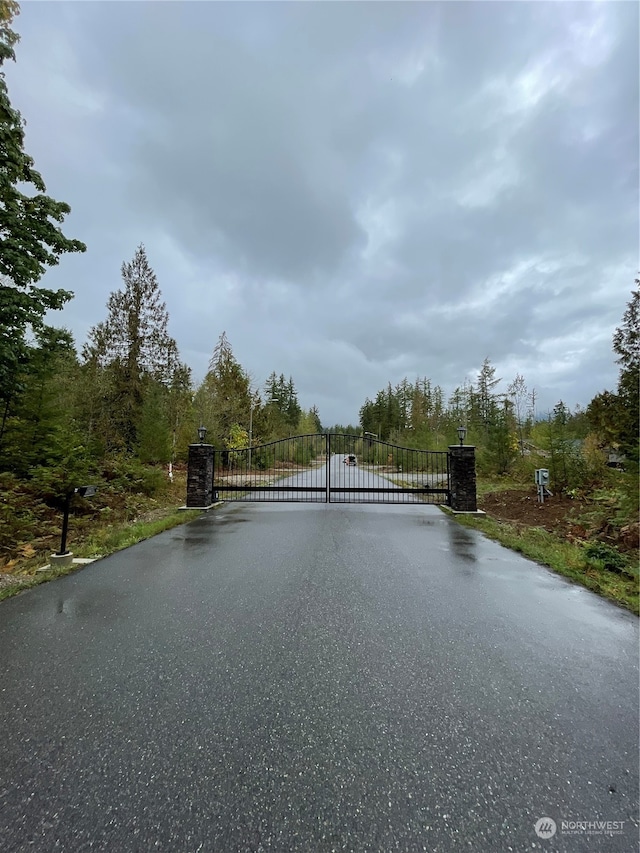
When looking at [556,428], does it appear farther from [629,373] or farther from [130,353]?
[130,353]

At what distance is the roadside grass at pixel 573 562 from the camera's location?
3992 millimetres

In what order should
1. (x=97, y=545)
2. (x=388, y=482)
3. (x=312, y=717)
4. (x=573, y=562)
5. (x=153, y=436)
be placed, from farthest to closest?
1. (x=388, y=482)
2. (x=153, y=436)
3. (x=97, y=545)
4. (x=573, y=562)
5. (x=312, y=717)

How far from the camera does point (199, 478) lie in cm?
932

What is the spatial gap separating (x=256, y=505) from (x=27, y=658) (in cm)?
775

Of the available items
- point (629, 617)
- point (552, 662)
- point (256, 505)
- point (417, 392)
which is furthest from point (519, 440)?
point (417, 392)

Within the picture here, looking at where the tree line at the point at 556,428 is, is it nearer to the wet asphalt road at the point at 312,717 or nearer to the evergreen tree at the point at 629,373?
the evergreen tree at the point at 629,373

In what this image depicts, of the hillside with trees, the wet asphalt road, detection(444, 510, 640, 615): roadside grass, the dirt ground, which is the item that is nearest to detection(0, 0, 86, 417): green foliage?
the hillside with trees

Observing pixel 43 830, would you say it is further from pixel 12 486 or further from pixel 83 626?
pixel 12 486

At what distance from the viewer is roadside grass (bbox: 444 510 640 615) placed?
3992 mm

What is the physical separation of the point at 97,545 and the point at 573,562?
666 cm

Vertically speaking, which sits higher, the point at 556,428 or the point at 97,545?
the point at 556,428

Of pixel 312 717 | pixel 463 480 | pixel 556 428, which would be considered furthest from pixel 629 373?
pixel 312 717

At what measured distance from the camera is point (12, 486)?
25.6ft

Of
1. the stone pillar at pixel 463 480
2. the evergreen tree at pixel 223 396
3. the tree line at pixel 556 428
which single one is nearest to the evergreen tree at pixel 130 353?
the evergreen tree at pixel 223 396
